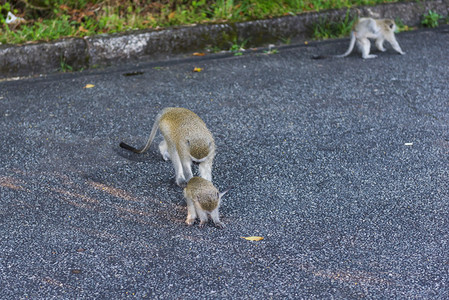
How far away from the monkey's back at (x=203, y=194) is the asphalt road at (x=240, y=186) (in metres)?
0.18

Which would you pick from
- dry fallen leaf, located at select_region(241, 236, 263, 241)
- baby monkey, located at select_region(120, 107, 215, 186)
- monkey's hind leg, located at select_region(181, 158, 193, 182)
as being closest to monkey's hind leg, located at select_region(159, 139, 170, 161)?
baby monkey, located at select_region(120, 107, 215, 186)

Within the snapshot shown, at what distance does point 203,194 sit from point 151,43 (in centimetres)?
388

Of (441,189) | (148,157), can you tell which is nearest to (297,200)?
(441,189)

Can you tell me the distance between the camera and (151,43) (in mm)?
6980

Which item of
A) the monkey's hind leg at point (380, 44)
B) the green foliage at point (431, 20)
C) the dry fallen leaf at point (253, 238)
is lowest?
the dry fallen leaf at point (253, 238)

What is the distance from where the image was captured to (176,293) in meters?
2.93

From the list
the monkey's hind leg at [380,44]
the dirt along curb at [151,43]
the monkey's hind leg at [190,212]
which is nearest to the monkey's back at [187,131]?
the monkey's hind leg at [190,212]

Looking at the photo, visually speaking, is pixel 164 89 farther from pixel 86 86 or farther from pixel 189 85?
pixel 86 86

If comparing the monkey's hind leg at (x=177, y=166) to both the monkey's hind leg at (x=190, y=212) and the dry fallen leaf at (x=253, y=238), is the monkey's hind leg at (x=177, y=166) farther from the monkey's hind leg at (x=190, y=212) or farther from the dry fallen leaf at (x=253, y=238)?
the dry fallen leaf at (x=253, y=238)

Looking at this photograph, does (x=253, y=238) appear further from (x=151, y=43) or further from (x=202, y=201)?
(x=151, y=43)

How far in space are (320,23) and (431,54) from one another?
65.1 inches

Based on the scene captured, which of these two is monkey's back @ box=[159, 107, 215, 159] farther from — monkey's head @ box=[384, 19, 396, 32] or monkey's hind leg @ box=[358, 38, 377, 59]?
monkey's head @ box=[384, 19, 396, 32]

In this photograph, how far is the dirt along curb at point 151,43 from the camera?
6434mm

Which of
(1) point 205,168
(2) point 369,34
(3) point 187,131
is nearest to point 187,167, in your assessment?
(1) point 205,168
